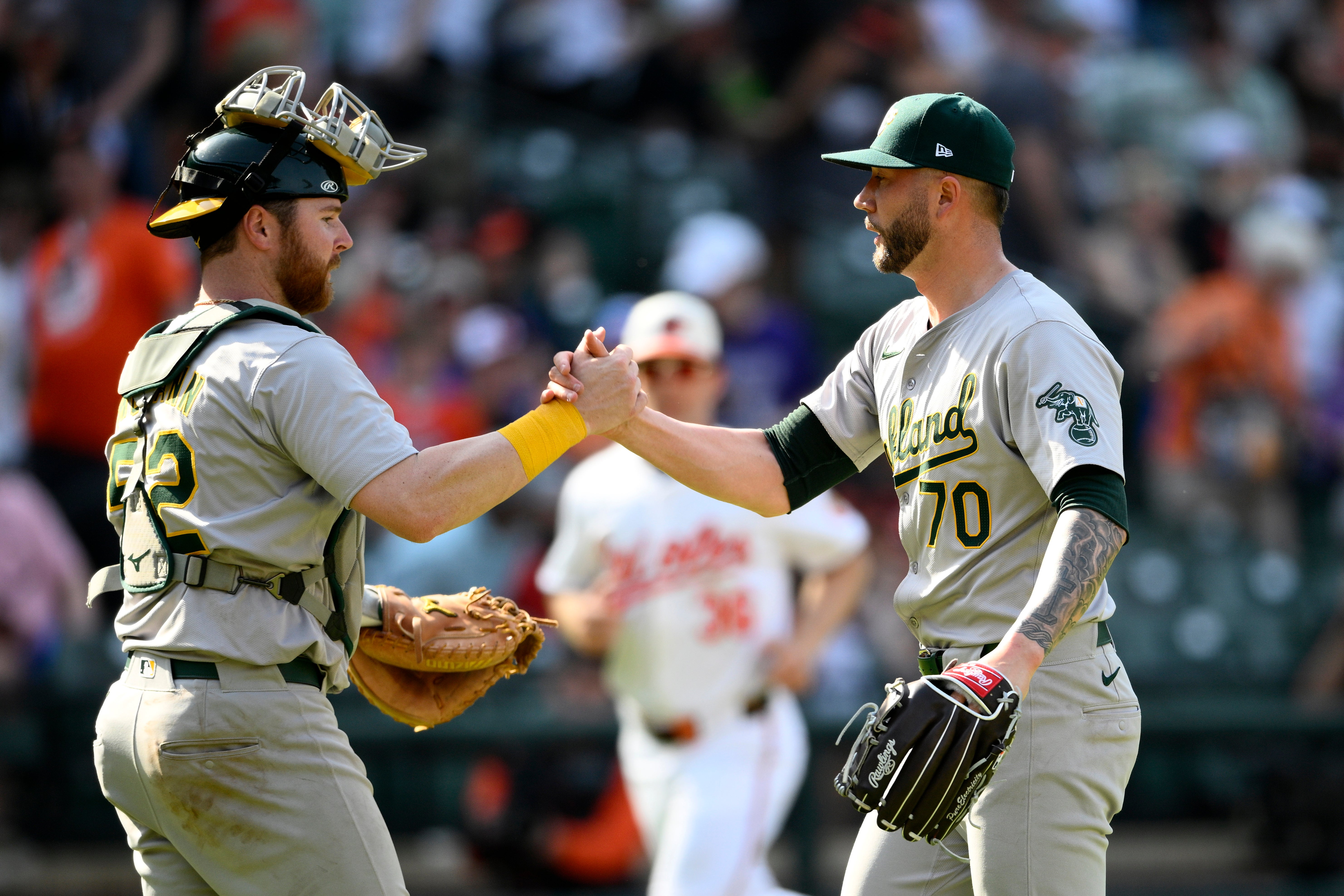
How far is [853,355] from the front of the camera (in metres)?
3.85

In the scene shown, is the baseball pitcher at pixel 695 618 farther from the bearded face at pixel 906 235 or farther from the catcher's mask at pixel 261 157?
the catcher's mask at pixel 261 157

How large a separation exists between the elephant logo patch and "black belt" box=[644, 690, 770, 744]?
9.31ft

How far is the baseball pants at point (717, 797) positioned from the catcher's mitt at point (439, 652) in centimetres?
188

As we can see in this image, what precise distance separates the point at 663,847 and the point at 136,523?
293 centimetres

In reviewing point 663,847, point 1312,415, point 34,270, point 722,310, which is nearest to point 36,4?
point 34,270

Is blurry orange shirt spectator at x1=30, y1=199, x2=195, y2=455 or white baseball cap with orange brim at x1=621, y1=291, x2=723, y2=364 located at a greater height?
white baseball cap with orange brim at x1=621, y1=291, x2=723, y2=364

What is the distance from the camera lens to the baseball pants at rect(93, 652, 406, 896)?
3070 millimetres

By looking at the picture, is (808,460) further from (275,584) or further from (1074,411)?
(275,584)

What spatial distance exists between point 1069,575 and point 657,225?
7285mm

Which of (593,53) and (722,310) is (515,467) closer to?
(722,310)

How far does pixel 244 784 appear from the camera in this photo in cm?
308

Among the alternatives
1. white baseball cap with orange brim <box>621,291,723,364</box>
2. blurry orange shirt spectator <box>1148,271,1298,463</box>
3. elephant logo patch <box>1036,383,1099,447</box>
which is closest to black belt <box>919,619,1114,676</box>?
elephant logo patch <box>1036,383,1099,447</box>

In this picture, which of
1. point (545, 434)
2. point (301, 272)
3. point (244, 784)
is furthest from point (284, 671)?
point (301, 272)

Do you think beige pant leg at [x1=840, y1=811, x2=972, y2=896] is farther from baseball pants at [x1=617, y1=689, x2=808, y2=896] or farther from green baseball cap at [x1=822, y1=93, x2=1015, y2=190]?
baseball pants at [x1=617, y1=689, x2=808, y2=896]
